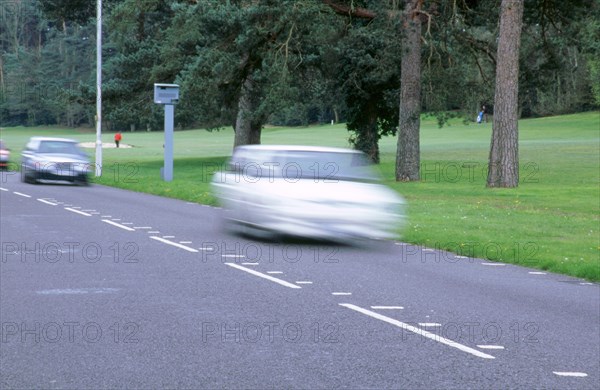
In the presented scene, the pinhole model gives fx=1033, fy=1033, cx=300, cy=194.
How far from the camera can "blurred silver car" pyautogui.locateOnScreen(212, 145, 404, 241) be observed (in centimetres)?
1596

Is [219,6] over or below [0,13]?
below

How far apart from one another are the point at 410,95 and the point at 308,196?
70.9 feet

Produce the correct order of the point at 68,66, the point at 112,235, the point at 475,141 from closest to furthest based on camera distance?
the point at 112,235, the point at 475,141, the point at 68,66

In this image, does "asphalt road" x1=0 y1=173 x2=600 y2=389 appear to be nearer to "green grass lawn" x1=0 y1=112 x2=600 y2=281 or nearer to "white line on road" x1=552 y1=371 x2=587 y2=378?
"white line on road" x1=552 y1=371 x2=587 y2=378

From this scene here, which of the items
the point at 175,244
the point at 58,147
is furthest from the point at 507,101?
the point at 175,244

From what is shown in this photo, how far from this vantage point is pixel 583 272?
46.8 feet

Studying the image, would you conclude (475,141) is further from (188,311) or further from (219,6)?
(188,311)

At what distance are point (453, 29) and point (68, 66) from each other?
7813 cm

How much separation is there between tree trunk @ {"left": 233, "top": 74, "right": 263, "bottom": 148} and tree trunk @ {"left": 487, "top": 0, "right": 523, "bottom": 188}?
556 inches

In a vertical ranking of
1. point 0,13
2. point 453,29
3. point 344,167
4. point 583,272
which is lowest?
point 583,272

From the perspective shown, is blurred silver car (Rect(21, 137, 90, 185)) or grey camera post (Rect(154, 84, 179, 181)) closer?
blurred silver car (Rect(21, 137, 90, 185))

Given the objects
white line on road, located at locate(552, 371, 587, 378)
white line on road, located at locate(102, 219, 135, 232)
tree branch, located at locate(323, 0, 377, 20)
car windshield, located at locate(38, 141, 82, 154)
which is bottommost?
white line on road, located at locate(552, 371, 587, 378)

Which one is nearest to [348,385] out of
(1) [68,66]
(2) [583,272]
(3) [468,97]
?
(2) [583,272]

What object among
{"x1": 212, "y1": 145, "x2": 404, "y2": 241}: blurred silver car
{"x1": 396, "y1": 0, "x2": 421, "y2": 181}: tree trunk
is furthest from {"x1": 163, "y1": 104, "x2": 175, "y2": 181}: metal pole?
{"x1": 212, "y1": 145, "x2": 404, "y2": 241}: blurred silver car
